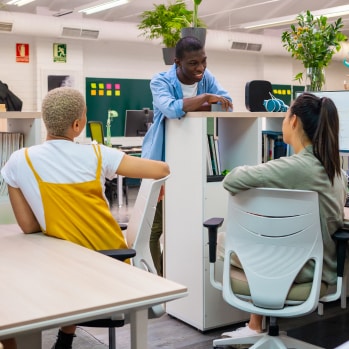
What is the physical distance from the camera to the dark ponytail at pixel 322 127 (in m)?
2.38

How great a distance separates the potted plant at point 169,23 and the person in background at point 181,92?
1.62 ft

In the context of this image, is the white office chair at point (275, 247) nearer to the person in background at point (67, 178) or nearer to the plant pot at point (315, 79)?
the person in background at point (67, 178)

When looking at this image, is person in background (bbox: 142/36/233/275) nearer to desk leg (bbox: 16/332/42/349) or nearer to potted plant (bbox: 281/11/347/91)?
potted plant (bbox: 281/11/347/91)

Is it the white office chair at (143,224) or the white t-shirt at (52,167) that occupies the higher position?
the white t-shirt at (52,167)

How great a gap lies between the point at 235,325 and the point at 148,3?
7.03 meters

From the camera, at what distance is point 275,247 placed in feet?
7.74

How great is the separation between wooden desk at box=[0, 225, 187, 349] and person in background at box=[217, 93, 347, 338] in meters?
0.80

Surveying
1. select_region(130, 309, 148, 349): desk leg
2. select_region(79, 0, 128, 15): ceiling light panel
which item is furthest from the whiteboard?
select_region(79, 0, 128, 15): ceiling light panel

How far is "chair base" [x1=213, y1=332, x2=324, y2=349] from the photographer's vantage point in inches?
103

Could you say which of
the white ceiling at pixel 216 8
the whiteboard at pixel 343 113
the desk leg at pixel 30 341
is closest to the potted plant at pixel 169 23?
the whiteboard at pixel 343 113

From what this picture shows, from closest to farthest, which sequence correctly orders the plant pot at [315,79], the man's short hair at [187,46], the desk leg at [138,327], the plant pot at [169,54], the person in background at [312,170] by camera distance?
the desk leg at [138,327], the person in background at [312,170], the man's short hair at [187,46], the plant pot at [315,79], the plant pot at [169,54]

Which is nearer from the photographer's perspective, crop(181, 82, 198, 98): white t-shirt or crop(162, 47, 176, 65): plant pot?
crop(181, 82, 198, 98): white t-shirt

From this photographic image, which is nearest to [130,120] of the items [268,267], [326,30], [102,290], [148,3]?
[148,3]

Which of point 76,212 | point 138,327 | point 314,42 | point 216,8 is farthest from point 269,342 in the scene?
point 216,8
